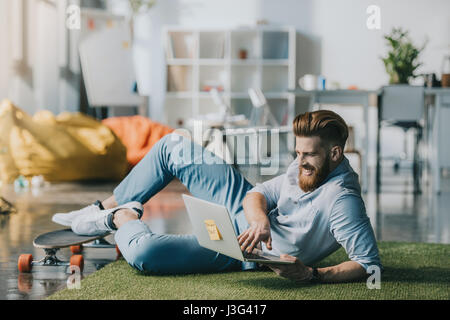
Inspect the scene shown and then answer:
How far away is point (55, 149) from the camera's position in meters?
4.78

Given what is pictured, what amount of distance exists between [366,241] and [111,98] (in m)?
5.44

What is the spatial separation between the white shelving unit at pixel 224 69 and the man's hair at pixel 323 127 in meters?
5.89

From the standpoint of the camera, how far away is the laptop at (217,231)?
150cm

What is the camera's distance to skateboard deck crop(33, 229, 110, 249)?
194 centimetres

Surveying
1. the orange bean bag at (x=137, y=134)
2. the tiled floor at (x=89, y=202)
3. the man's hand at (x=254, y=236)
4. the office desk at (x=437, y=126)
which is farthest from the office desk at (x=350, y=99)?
the man's hand at (x=254, y=236)

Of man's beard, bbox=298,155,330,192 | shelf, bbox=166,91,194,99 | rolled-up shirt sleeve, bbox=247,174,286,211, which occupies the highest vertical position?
shelf, bbox=166,91,194,99

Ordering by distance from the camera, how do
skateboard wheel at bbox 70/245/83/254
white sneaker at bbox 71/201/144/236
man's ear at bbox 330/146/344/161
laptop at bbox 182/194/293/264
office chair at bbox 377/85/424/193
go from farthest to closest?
office chair at bbox 377/85/424/193
skateboard wheel at bbox 70/245/83/254
white sneaker at bbox 71/201/144/236
man's ear at bbox 330/146/344/161
laptop at bbox 182/194/293/264

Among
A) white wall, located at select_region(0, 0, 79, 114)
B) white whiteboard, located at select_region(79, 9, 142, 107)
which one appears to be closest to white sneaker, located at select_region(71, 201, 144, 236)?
white wall, located at select_region(0, 0, 79, 114)

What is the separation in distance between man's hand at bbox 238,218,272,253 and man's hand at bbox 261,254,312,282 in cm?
6

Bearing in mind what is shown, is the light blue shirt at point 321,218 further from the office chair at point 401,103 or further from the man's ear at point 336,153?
the office chair at point 401,103

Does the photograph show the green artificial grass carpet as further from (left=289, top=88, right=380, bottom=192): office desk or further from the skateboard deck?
(left=289, top=88, right=380, bottom=192): office desk

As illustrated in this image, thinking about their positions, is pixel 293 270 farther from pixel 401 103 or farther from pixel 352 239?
pixel 401 103

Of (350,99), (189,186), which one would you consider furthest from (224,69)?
(189,186)

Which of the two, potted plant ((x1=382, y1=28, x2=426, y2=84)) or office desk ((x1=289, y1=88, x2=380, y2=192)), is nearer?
office desk ((x1=289, y1=88, x2=380, y2=192))
